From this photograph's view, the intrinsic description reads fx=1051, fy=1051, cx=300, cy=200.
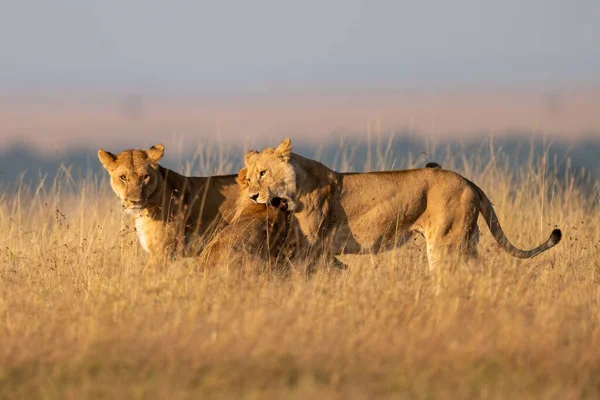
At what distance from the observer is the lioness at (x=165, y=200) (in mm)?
8117

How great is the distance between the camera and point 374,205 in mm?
8328

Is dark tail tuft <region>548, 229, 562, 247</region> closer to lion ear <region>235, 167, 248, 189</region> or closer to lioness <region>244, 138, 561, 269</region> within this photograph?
lioness <region>244, 138, 561, 269</region>

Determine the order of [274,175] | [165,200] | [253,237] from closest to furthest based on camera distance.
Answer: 1. [253,237]
2. [274,175]
3. [165,200]

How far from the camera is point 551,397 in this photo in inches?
189

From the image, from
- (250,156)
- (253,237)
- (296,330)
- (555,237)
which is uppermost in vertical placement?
(250,156)

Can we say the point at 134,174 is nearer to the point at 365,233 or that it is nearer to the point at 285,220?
the point at 285,220

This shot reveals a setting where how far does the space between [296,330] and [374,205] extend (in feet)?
9.05

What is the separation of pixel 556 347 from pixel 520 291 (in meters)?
1.39

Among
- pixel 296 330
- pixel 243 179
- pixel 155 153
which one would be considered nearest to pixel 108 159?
pixel 155 153

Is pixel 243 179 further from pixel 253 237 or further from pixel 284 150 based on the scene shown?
pixel 253 237

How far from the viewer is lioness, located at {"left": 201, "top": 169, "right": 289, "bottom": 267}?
24.9 feet

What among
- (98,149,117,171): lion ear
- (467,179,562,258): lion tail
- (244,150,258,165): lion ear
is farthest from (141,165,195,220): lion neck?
(467,179,562,258): lion tail

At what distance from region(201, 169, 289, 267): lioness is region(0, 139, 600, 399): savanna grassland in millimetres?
143

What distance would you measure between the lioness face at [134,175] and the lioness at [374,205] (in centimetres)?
74
